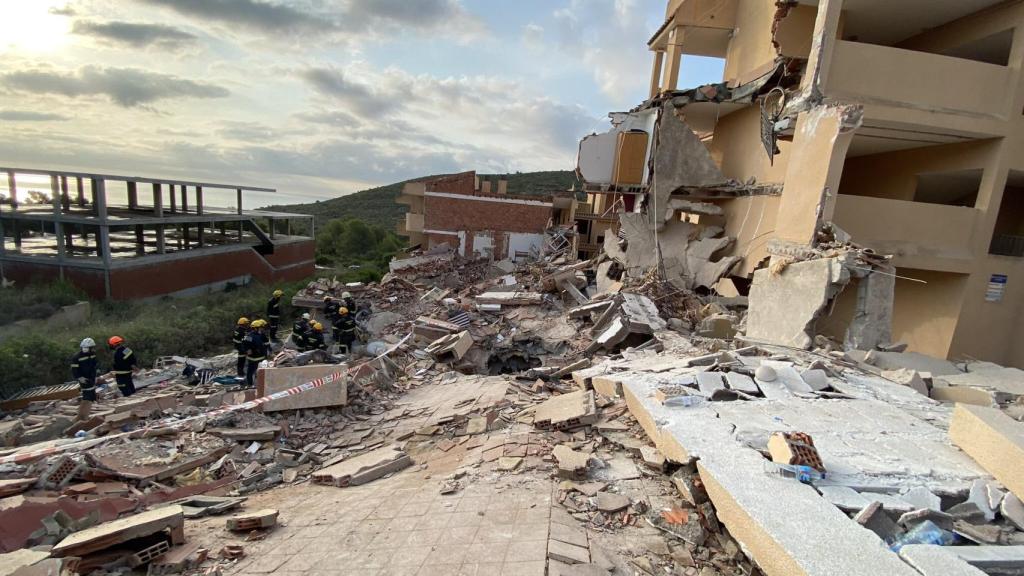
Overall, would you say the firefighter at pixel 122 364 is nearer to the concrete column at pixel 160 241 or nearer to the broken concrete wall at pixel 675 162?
the broken concrete wall at pixel 675 162

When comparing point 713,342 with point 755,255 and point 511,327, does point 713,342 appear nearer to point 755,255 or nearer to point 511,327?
point 755,255

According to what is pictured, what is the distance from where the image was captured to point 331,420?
749cm

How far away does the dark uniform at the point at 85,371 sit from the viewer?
884cm

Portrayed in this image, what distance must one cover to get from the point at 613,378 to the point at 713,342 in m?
3.31

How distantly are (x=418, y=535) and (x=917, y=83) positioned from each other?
11.4 meters

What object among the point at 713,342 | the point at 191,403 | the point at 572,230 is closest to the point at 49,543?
the point at 191,403

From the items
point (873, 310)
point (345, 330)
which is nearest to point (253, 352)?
point (345, 330)

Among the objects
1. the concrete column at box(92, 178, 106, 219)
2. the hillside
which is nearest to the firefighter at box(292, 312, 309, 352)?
the concrete column at box(92, 178, 106, 219)

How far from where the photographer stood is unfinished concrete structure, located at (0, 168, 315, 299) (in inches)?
709

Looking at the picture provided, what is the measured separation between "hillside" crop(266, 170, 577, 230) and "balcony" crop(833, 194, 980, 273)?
4240 cm

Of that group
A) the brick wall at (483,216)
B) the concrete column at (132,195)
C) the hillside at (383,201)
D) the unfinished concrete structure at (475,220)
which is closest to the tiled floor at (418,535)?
the unfinished concrete structure at (475,220)

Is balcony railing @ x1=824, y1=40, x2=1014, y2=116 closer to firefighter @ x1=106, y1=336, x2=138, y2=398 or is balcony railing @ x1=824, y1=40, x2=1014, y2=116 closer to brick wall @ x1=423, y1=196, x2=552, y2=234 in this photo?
firefighter @ x1=106, y1=336, x2=138, y2=398

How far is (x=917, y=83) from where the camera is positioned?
8945 mm

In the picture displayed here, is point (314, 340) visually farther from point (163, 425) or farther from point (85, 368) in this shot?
point (163, 425)
